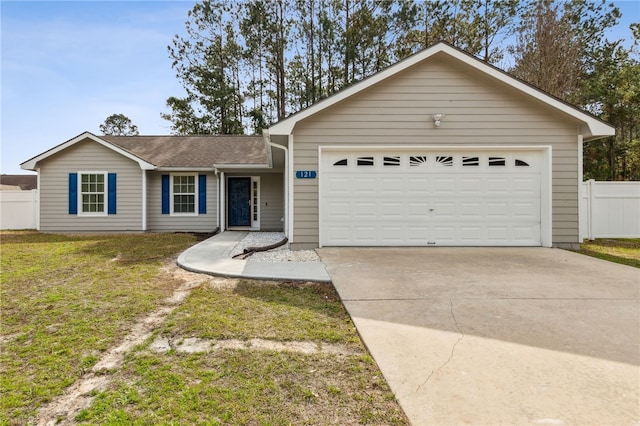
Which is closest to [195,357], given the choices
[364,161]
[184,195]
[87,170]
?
[364,161]

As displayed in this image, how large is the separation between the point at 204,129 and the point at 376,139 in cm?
1981

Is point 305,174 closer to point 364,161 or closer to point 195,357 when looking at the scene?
point 364,161

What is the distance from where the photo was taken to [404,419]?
1.92 m

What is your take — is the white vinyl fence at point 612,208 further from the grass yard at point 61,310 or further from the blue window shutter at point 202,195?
the blue window shutter at point 202,195

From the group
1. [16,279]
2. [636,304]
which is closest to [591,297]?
[636,304]

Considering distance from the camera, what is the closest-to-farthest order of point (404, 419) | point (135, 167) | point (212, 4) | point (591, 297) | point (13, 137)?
point (404, 419)
point (591, 297)
point (135, 167)
point (13, 137)
point (212, 4)

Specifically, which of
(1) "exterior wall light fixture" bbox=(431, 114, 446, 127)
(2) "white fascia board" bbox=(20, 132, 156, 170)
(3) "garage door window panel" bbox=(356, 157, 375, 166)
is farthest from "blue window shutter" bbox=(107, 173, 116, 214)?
(1) "exterior wall light fixture" bbox=(431, 114, 446, 127)

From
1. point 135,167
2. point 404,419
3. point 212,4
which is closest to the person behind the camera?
point 404,419

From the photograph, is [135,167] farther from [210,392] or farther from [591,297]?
[591,297]

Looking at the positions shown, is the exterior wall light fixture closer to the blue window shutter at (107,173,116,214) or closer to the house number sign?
the house number sign

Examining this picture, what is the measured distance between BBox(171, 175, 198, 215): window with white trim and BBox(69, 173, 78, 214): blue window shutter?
3369mm

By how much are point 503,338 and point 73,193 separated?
14429 millimetres

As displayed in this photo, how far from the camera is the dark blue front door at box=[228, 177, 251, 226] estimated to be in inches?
528

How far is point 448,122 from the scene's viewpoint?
791 cm
